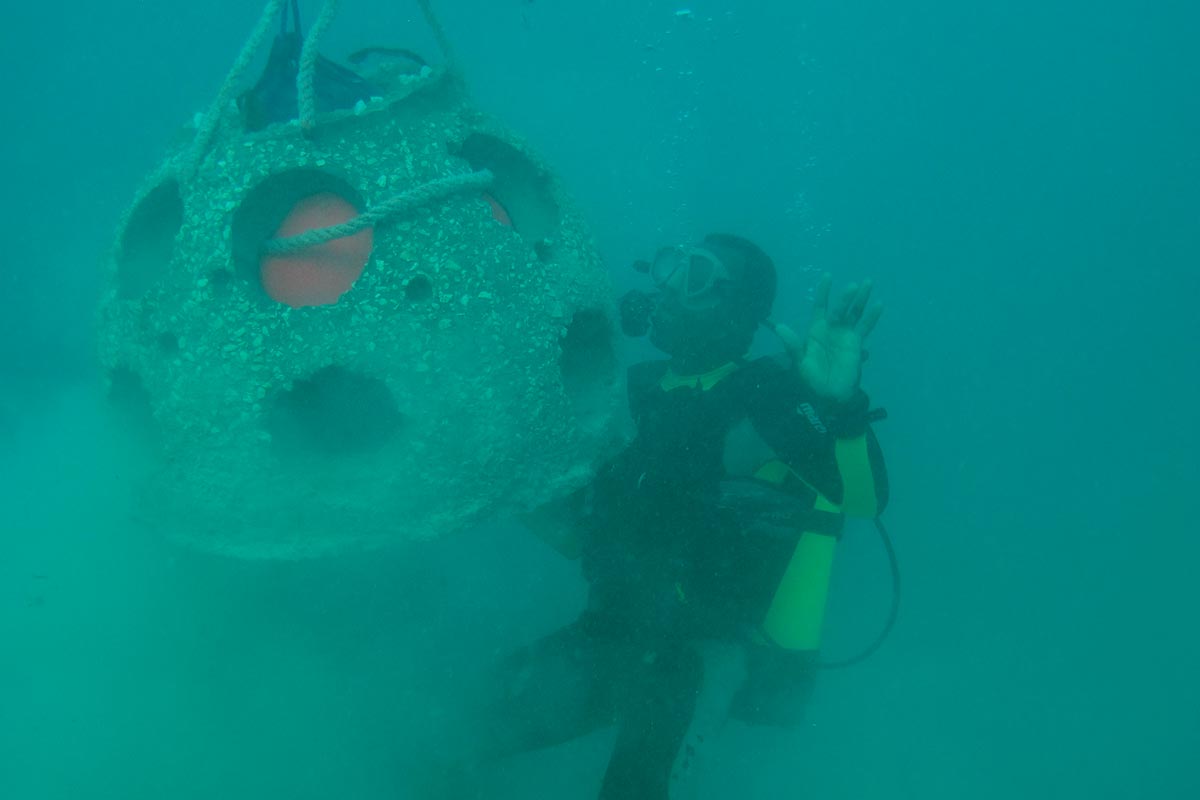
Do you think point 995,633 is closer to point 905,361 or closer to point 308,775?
point 905,361

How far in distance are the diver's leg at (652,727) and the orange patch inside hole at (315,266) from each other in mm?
2119

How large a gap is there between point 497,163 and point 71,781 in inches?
184

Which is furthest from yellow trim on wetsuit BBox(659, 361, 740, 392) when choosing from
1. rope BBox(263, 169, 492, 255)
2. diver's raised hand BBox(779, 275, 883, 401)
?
rope BBox(263, 169, 492, 255)

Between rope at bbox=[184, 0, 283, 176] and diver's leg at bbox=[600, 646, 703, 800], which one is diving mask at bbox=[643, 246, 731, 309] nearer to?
diver's leg at bbox=[600, 646, 703, 800]

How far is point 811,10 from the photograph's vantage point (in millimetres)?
10562

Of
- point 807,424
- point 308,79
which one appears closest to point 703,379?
point 807,424

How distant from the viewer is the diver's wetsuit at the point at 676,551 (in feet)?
10.2

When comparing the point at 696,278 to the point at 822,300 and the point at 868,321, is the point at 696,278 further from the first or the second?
the point at 868,321

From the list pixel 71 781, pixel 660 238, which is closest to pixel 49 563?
pixel 71 781

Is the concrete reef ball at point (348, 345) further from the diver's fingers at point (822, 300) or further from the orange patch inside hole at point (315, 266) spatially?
the diver's fingers at point (822, 300)

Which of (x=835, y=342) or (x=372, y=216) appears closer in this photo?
(x=372, y=216)

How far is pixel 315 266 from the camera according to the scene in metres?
2.53

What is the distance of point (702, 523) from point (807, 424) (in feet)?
2.19

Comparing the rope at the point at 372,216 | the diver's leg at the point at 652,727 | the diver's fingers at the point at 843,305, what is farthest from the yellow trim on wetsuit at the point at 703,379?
the rope at the point at 372,216
